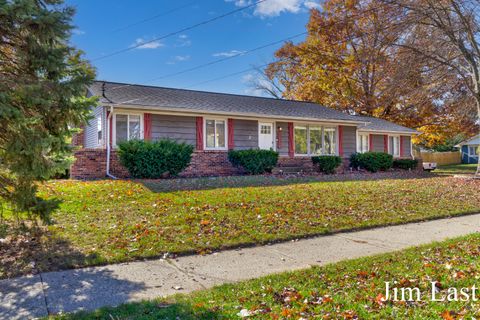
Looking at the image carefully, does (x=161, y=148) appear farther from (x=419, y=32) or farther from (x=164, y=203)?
(x=419, y=32)

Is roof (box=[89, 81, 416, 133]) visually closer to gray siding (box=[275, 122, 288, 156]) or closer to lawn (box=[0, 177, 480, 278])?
gray siding (box=[275, 122, 288, 156])

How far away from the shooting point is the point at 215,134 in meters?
16.8

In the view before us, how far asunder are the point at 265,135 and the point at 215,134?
286cm

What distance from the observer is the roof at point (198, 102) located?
1499 cm

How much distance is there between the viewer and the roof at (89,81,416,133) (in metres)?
15.0

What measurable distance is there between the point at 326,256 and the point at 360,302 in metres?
1.87

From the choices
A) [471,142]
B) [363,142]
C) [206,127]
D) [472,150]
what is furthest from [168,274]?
[472,150]

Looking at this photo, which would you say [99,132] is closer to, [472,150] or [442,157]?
[442,157]

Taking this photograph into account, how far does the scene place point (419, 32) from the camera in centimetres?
1584

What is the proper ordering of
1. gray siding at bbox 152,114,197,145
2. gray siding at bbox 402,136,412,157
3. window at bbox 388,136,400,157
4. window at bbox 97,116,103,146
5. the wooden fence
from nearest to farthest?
window at bbox 97,116,103,146 → gray siding at bbox 152,114,197,145 → window at bbox 388,136,400,157 → gray siding at bbox 402,136,412,157 → the wooden fence

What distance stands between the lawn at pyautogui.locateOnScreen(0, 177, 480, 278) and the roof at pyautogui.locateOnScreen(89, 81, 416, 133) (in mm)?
4765

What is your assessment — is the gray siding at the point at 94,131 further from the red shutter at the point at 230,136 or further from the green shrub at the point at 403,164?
the green shrub at the point at 403,164

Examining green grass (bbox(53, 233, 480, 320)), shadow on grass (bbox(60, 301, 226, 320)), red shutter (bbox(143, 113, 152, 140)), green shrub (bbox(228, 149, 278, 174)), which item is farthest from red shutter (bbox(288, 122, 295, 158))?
shadow on grass (bbox(60, 301, 226, 320))

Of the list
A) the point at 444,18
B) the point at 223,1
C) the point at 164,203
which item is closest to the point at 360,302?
the point at 164,203
